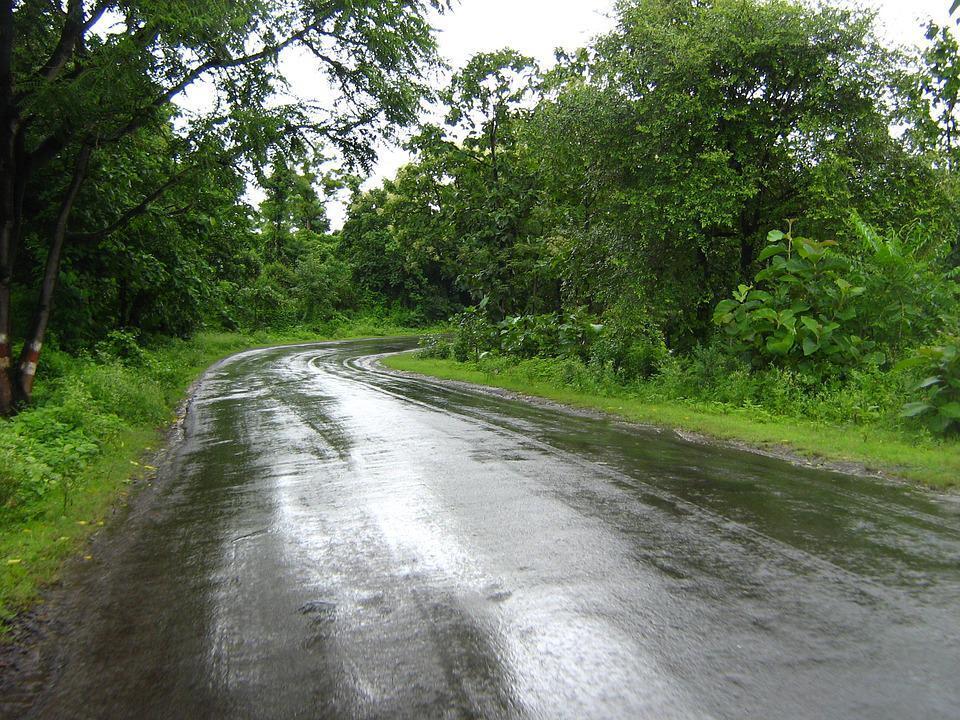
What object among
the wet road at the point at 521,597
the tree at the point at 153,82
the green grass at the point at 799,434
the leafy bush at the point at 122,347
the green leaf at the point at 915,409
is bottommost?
the green grass at the point at 799,434

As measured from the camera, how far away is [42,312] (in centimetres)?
1145

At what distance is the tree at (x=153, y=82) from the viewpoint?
10.3 metres

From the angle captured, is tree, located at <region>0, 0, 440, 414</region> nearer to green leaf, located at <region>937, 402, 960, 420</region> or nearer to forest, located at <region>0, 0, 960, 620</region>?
forest, located at <region>0, 0, 960, 620</region>

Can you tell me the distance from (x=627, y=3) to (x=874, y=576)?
14698mm

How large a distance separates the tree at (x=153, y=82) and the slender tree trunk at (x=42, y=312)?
19 millimetres

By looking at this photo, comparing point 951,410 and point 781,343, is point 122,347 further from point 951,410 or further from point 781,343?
point 951,410

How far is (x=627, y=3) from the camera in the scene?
1564cm

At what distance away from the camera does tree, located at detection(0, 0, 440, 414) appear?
10.3 m

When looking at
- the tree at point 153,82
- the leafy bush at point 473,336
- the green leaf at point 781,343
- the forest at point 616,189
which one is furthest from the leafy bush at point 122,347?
the green leaf at point 781,343

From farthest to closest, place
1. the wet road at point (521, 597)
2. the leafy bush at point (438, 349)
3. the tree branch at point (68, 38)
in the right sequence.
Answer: the leafy bush at point (438, 349) → the tree branch at point (68, 38) → the wet road at point (521, 597)

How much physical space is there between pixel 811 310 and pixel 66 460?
13092 mm

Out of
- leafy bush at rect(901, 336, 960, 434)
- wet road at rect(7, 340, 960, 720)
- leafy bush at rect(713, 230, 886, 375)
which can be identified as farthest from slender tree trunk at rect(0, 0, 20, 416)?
leafy bush at rect(901, 336, 960, 434)

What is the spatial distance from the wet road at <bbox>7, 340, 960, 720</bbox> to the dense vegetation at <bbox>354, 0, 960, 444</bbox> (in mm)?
5794

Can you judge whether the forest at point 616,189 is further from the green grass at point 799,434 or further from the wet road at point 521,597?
the wet road at point 521,597
